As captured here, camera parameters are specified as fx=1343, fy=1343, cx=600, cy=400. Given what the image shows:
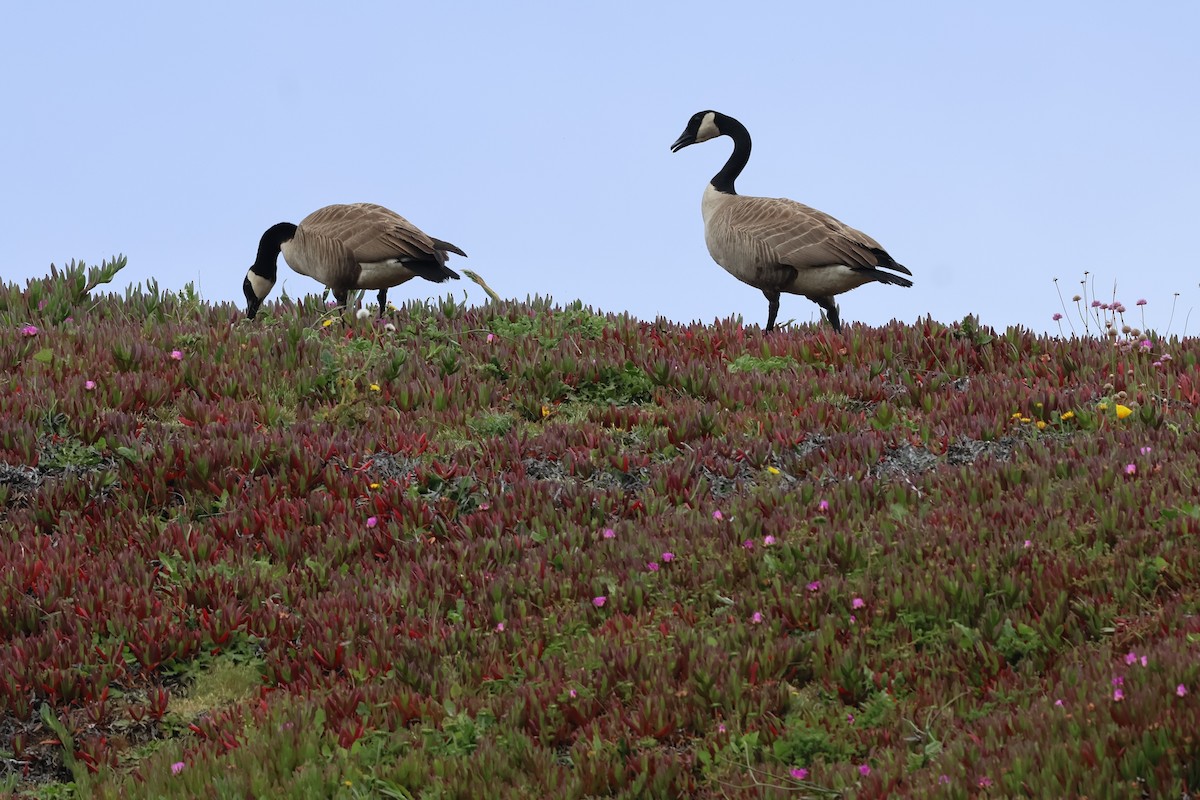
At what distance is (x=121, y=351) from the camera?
1198cm

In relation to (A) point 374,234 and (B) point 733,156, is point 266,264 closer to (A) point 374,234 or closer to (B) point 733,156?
(A) point 374,234

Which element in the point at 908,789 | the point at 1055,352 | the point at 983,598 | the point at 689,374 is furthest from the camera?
the point at 1055,352

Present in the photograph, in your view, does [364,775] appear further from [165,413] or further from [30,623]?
[165,413]

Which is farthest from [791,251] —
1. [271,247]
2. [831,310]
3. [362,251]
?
[271,247]

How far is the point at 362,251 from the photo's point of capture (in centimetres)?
1570

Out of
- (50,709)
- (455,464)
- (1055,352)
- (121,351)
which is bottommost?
(50,709)

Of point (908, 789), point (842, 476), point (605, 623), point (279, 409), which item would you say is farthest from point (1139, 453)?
point (279, 409)

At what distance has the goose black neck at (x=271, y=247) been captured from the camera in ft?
57.4

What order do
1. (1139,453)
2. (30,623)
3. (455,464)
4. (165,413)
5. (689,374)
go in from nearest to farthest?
(30,623), (1139,453), (455,464), (165,413), (689,374)

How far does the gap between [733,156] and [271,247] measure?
6203 millimetres

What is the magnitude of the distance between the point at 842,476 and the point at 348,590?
11.4 ft

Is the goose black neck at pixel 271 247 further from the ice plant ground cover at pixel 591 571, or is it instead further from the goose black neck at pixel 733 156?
the goose black neck at pixel 733 156

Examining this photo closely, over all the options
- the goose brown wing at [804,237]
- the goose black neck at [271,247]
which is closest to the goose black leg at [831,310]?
the goose brown wing at [804,237]

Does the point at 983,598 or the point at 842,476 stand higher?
the point at 842,476
